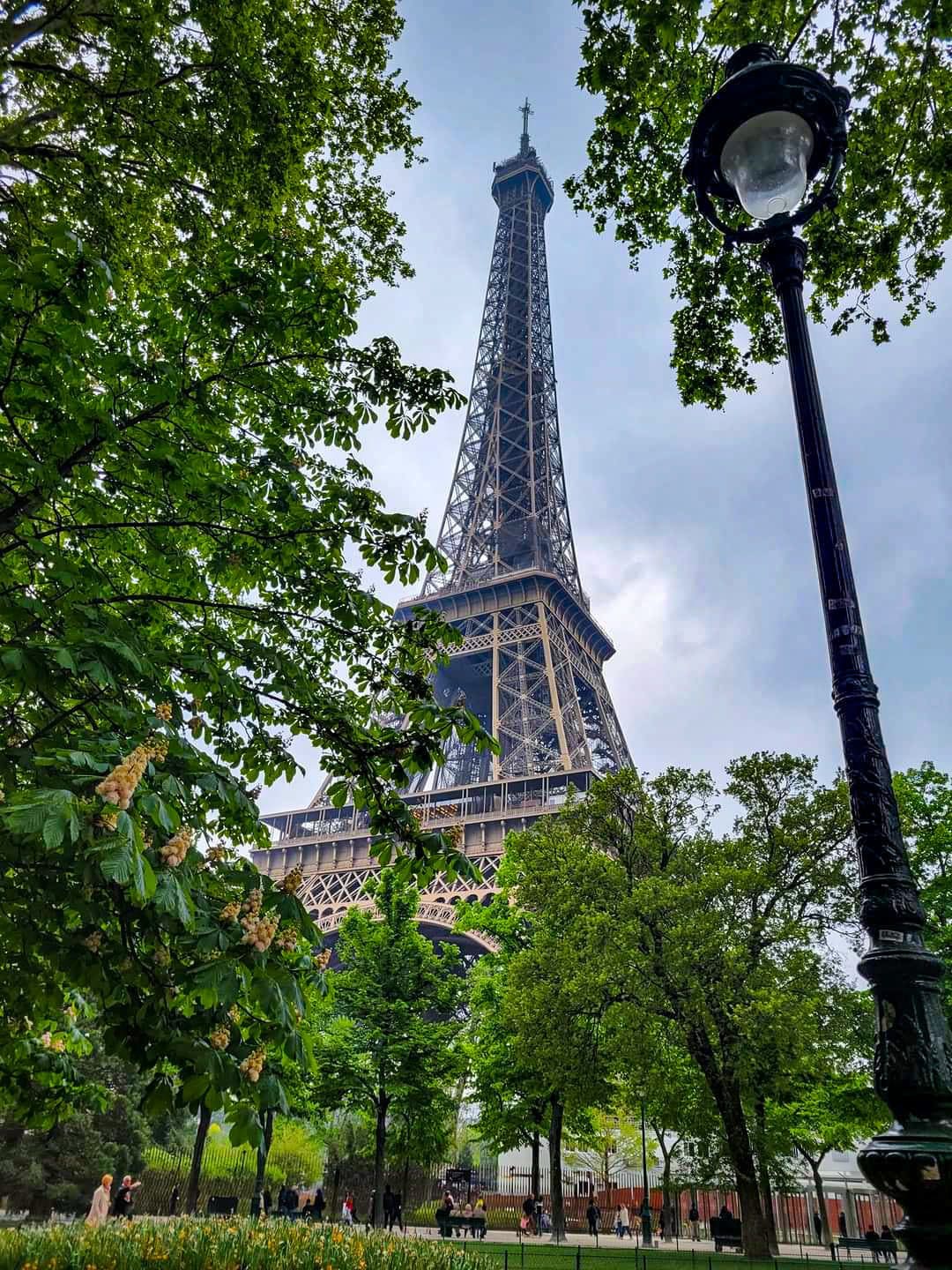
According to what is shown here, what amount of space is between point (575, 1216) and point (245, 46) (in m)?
45.1

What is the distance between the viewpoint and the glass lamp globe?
4.78 meters

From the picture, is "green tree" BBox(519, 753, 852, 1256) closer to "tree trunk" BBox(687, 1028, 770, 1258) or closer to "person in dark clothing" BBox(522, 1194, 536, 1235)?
"tree trunk" BBox(687, 1028, 770, 1258)

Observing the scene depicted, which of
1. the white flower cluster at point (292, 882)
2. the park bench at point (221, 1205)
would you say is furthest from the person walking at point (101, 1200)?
the white flower cluster at point (292, 882)

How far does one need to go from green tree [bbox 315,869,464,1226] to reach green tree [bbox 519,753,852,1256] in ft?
17.1

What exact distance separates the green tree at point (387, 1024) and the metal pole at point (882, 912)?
77.0ft

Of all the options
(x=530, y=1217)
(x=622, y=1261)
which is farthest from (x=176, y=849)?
(x=530, y=1217)

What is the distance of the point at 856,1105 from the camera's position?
27094mm

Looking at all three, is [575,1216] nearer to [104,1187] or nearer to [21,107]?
[104,1187]

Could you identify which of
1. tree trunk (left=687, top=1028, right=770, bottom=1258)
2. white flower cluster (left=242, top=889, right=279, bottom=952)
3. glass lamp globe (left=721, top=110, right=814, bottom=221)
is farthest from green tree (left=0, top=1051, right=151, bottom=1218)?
glass lamp globe (left=721, top=110, right=814, bottom=221)

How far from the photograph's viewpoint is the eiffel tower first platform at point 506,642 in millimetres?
48688

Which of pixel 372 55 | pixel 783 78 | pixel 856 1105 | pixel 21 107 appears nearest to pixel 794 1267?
pixel 856 1105

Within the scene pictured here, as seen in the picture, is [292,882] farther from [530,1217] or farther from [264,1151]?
[530,1217]

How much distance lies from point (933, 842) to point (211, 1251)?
26834mm

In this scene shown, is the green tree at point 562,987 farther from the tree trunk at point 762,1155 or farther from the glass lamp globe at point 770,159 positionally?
the glass lamp globe at point 770,159
